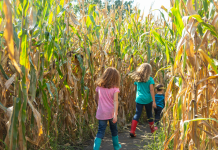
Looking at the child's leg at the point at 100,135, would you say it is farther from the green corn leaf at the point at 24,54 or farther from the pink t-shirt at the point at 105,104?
the green corn leaf at the point at 24,54

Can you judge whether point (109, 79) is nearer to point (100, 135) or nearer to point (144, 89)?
point (100, 135)

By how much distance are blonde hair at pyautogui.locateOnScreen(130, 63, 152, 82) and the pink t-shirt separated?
3.06 feet

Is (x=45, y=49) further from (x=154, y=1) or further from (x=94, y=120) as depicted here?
(x=154, y=1)

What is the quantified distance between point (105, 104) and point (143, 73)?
1117mm

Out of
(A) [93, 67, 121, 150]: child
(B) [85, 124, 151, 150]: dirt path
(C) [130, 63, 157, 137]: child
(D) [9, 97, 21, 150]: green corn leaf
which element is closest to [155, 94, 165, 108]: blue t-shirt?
(C) [130, 63, 157, 137]: child

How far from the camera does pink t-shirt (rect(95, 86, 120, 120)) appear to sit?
2.69m

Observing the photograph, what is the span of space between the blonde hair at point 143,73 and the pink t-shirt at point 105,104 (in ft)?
3.06

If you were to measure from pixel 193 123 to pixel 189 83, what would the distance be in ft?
1.04

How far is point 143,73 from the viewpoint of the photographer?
3537 mm

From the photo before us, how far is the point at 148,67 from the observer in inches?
138

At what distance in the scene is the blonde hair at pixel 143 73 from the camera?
11.5 feet

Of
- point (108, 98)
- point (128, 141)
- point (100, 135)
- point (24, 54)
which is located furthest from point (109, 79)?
point (24, 54)

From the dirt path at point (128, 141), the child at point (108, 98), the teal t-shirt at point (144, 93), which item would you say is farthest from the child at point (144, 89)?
the child at point (108, 98)

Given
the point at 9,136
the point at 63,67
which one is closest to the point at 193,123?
the point at 9,136
